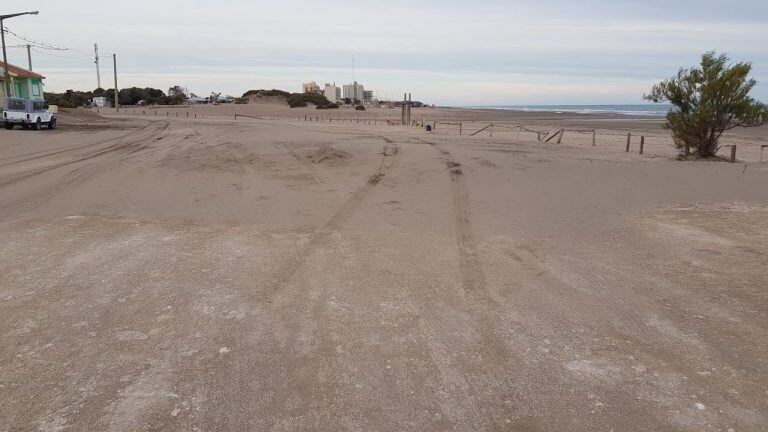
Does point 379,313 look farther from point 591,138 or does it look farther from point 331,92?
point 331,92

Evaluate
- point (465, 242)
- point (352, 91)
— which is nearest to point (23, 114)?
point (465, 242)

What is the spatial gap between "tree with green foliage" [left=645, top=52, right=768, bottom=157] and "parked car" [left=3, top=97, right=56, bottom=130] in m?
29.0

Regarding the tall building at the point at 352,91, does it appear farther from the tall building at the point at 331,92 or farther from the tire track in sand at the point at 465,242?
the tire track in sand at the point at 465,242

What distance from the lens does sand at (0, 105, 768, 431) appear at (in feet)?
10.5

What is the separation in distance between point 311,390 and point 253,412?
0.38 meters

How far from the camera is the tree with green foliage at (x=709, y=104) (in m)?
17.7

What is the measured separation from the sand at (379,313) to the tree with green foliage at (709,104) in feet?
31.0

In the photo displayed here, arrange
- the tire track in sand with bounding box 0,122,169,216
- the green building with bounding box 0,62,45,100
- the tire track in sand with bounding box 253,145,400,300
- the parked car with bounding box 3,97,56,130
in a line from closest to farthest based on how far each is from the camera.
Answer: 1. the tire track in sand with bounding box 253,145,400,300
2. the tire track in sand with bounding box 0,122,169,216
3. the parked car with bounding box 3,97,56,130
4. the green building with bounding box 0,62,45,100

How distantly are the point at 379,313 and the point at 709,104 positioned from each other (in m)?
17.7

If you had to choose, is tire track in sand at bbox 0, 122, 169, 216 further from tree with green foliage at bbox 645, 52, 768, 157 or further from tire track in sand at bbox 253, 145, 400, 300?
tree with green foliage at bbox 645, 52, 768, 157

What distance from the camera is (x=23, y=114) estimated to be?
2872 cm

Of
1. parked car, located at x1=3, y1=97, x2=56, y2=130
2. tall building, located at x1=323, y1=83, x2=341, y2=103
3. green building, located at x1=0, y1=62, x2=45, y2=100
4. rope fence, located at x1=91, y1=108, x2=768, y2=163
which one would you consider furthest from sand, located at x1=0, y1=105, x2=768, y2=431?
tall building, located at x1=323, y1=83, x2=341, y2=103

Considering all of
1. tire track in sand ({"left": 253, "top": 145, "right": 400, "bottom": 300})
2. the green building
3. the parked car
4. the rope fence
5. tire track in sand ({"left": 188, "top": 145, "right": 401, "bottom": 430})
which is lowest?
tire track in sand ({"left": 188, "top": 145, "right": 401, "bottom": 430})

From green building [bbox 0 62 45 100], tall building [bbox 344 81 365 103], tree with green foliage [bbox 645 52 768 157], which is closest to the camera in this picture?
tree with green foliage [bbox 645 52 768 157]
